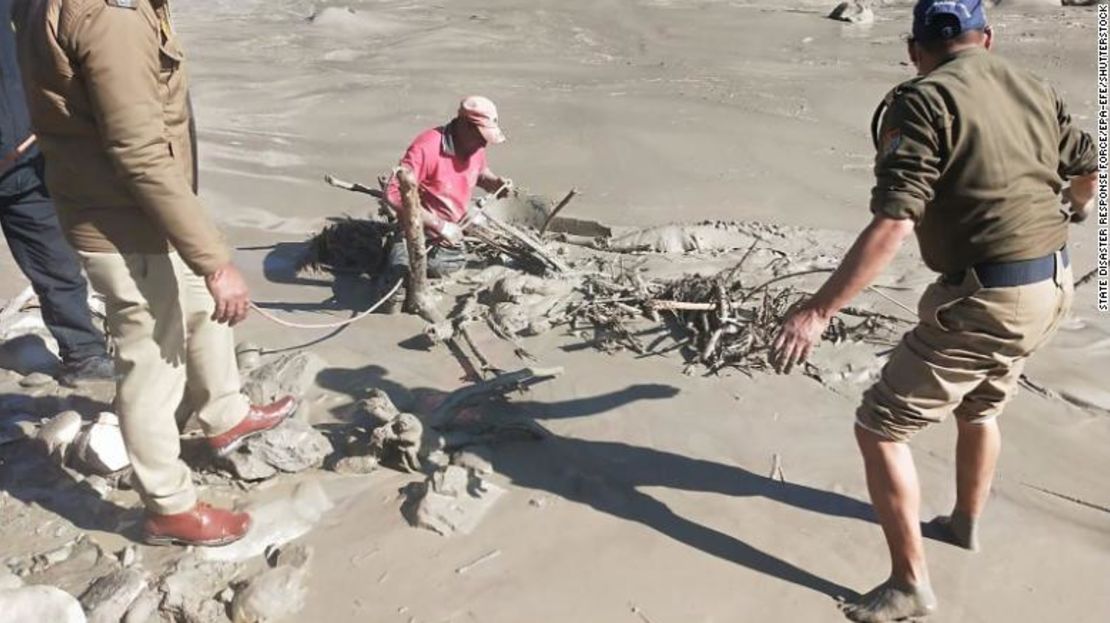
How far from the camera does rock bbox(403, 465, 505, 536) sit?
3285 mm

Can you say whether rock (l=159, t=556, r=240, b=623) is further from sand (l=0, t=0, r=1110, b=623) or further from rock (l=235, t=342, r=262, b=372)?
rock (l=235, t=342, r=262, b=372)

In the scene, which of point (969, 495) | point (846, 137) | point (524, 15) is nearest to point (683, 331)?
point (969, 495)

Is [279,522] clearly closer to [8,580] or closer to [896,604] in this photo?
[8,580]

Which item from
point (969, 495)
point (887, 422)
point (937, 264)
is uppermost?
point (937, 264)

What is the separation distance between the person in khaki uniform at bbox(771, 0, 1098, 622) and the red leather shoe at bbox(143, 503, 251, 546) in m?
1.85

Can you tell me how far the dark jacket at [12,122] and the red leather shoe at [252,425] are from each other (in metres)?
1.38

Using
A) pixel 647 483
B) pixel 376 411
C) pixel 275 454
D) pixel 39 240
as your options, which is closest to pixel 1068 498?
pixel 647 483

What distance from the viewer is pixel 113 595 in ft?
9.66

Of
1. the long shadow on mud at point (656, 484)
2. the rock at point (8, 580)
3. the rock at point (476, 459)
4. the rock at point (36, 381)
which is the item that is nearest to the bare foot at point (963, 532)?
the long shadow on mud at point (656, 484)

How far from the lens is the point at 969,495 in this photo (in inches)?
121

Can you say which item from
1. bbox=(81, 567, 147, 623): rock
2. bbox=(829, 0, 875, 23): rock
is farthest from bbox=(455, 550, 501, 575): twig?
bbox=(829, 0, 875, 23): rock

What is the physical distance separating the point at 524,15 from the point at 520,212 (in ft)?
23.4

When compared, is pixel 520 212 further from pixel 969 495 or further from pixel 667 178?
pixel 969 495

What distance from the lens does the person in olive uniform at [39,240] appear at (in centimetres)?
393
